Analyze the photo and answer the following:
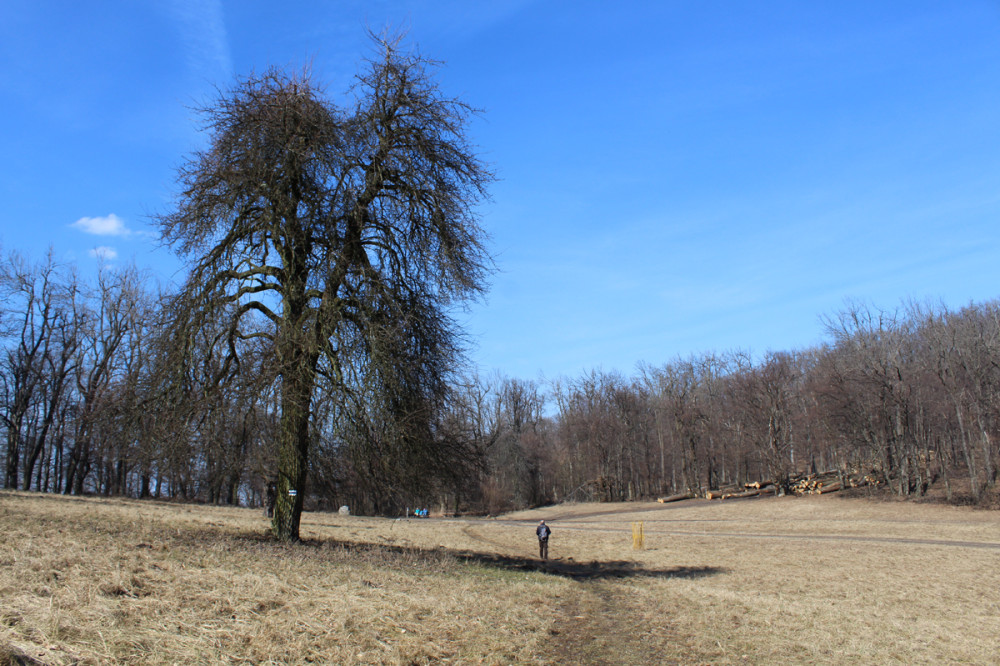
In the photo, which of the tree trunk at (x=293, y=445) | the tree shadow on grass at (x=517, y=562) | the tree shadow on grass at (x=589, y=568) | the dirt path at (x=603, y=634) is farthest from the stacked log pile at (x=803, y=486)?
the tree trunk at (x=293, y=445)

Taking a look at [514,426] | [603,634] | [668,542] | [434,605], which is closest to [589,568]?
[668,542]

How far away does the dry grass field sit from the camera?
5605 mm

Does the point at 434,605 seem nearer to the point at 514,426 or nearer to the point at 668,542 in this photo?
the point at 668,542

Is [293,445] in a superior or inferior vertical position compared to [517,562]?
superior

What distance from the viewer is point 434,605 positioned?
859 centimetres

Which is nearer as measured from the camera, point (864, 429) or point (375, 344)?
point (375, 344)

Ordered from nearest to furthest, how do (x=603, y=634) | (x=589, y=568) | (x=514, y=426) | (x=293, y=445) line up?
(x=603, y=634), (x=293, y=445), (x=589, y=568), (x=514, y=426)

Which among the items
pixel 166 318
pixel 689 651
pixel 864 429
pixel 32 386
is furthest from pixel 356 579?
pixel 864 429

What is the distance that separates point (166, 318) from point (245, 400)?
274 centimetres

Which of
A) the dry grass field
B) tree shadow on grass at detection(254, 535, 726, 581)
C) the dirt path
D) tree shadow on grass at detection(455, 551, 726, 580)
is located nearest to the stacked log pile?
the dry grass field

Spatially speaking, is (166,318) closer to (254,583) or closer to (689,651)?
(254,583)

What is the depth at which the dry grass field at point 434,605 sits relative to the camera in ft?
18.4

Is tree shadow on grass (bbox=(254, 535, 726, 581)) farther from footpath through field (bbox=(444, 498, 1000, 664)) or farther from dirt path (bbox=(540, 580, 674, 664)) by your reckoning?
dirt path (bbox=(540, 580, 674, 664))

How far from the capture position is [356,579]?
31.2ft
